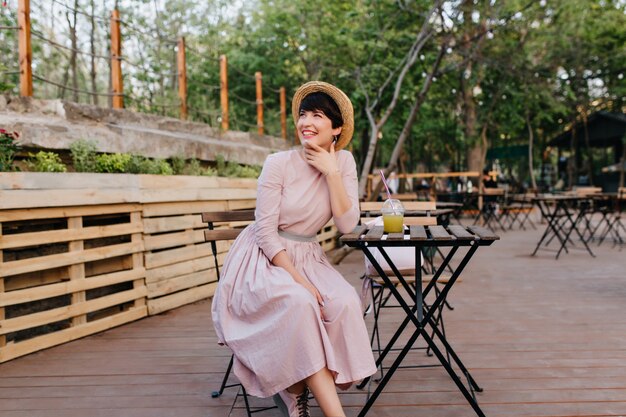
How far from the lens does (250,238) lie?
7.88 feet

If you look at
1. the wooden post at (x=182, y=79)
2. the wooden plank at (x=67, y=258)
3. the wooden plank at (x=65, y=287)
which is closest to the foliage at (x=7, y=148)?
the wooden plank at (x=67, y=258)

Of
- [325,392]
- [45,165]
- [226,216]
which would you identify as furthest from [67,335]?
[325,392]

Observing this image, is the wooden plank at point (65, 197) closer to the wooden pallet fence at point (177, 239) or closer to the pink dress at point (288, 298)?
the wooden pallet fence at point (177, 239)

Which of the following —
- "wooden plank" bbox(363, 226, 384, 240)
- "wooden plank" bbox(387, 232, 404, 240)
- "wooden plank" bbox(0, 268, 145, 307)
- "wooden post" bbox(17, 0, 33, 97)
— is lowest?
"wooden plank" bbox(0, 268, 145, 307)

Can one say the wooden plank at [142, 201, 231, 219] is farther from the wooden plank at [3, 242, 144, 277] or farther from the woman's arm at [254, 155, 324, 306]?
the woman's arm at [254, 155, 324, 306]

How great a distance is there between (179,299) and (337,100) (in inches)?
111

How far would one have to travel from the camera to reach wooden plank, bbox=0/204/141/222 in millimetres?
3282

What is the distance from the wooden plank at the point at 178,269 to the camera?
4316 mm

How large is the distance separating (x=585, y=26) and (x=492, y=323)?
16479 mm

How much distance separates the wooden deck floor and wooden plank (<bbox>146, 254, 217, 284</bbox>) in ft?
1.00

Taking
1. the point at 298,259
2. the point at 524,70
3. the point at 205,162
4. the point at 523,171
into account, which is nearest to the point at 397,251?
the point at 298,259

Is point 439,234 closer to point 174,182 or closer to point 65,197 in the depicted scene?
point 65,197

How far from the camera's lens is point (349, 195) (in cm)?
244

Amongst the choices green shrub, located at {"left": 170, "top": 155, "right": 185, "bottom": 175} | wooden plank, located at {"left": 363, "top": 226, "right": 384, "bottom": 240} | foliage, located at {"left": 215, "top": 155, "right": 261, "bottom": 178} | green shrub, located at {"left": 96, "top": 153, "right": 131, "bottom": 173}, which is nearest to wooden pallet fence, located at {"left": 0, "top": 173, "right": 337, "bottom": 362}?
green shrub, located at {"left": 96, "top": 153, "right": 131, "bottom": 173}
